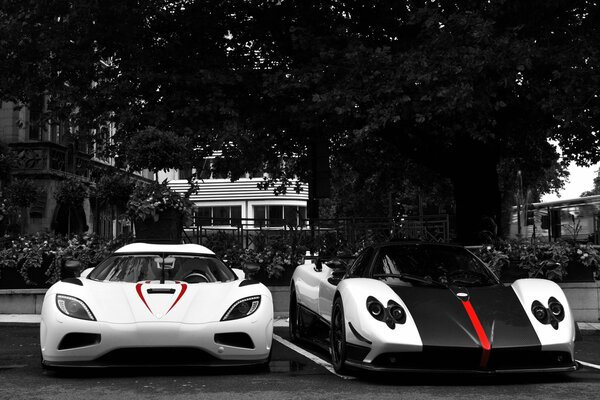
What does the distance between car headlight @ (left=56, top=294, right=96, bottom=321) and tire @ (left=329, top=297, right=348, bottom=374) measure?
2136 millimetres

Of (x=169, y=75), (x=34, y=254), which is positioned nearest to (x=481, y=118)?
(x=169, y=75)

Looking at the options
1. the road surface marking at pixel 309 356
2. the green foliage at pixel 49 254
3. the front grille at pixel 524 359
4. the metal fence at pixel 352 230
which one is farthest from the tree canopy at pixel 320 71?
the front grille at pixel 524 359

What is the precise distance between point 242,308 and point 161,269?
57.4 inches

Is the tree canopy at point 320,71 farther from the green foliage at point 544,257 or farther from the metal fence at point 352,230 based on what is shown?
the green foliage at point 544,257

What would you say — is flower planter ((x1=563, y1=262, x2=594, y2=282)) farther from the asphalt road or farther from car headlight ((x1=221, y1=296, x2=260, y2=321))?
car headlight ((x1=221, y1=296, x2=260, y2=321))

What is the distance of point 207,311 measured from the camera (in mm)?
7418

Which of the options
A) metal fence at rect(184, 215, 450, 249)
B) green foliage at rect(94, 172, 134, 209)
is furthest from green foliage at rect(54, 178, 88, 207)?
metal fence at rect(184, 215, 450, 249)

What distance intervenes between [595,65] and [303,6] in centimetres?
589

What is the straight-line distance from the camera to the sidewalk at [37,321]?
12.5 meters

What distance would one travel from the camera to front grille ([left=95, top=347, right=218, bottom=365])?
7.07 metres

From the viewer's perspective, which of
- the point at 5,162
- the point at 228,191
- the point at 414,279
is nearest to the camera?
the point at 414,279

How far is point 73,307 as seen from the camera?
733 centimetres

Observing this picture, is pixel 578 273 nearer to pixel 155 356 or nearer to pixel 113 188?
pixel 155 356

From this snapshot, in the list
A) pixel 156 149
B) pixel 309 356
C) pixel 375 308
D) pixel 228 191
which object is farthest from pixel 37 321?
pixel 228 191
